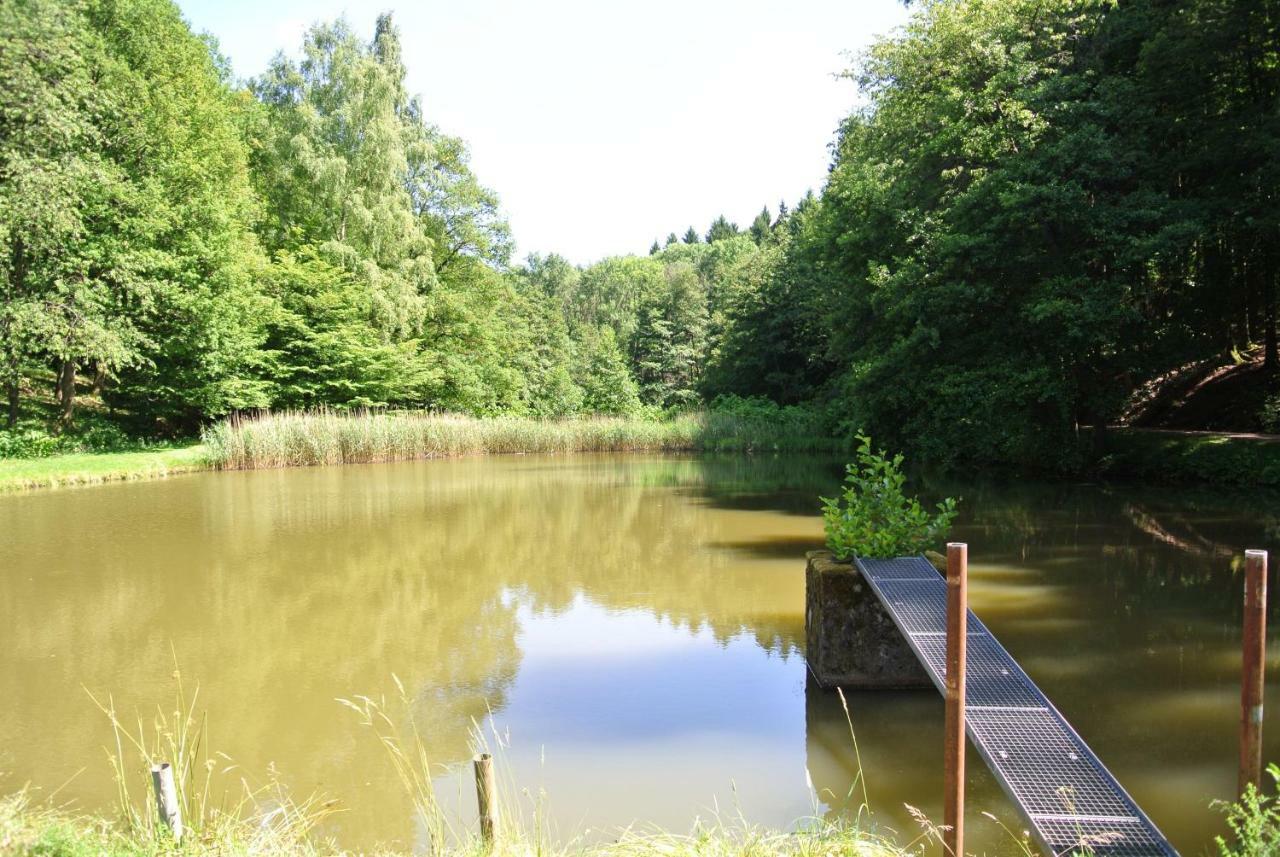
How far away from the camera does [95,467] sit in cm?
A: 1789

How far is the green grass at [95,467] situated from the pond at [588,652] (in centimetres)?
349

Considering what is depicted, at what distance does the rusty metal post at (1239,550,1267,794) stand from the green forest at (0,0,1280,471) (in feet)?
42.1

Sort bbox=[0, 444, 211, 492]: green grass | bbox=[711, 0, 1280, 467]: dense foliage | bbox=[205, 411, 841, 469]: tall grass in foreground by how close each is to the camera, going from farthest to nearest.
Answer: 1. bbox=[205, 411, 841, 469]: tall grass in foreground
2. bbox=[0, 444, 211, 492]: green grass
3. bbox=[711, 0, 1280, 467]: dense foliage

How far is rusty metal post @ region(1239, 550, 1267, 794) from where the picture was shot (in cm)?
256

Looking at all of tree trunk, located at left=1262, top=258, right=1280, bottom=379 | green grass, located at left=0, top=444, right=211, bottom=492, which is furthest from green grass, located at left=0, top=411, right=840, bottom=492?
tree trunk, located at left=1262, top=258, right=1280, bottom=379

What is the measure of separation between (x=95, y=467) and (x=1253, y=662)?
→ 65.0 ft

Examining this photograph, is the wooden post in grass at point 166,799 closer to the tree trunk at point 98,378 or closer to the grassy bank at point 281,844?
the grassy bank at point 281,844

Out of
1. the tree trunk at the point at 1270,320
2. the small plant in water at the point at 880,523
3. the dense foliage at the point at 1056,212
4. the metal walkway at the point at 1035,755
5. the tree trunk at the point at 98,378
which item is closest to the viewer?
the metal walkway at the point at 1035,755

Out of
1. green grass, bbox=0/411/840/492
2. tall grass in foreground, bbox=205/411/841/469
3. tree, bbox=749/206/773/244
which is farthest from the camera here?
tree, bbox=749/206/773/244

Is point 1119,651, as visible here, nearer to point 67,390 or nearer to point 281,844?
point 281,844

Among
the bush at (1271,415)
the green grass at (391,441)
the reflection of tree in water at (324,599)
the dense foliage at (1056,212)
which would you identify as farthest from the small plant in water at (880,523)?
the green grass at (391,441)

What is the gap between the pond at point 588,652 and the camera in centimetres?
414

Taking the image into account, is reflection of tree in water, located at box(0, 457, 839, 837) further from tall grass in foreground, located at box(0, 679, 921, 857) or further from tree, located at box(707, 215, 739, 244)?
tree, located at box(707, 215, 739, 244)

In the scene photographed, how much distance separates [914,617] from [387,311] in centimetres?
2561
